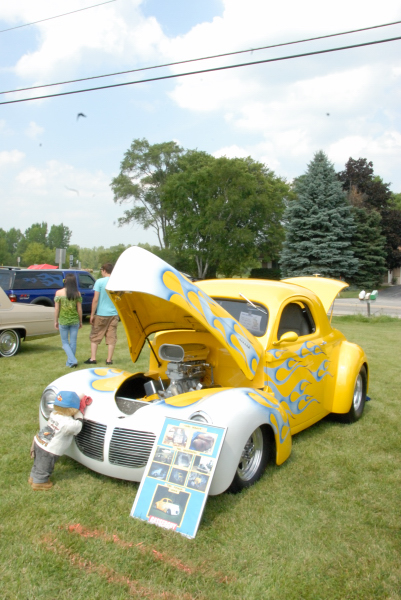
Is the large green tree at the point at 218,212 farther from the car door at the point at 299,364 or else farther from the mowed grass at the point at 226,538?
the mowed grass at the point at 226,538

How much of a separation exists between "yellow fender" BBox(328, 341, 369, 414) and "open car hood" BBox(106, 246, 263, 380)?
5.14ft

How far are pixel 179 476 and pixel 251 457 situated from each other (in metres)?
0.84

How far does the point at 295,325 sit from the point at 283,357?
662 millimetres

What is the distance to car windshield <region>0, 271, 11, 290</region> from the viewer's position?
14.5 m

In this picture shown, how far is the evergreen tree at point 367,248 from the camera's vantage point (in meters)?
37.1

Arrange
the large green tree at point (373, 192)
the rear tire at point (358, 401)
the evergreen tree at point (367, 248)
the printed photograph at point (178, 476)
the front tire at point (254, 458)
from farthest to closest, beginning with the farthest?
1. the large green tree at point (373, 192)
2. the evergreen tree at point (367, 248)
3. the rear tire at point (358, 401)
4. the front tire at point (254, 458)
5. the printed photograph at point (178, 476)

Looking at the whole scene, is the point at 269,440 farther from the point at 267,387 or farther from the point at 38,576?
the point at 38,576

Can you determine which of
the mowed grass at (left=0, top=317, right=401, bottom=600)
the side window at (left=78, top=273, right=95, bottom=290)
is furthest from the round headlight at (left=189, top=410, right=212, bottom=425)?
the side window at (left=78, top=273, right=95, bottom=290)

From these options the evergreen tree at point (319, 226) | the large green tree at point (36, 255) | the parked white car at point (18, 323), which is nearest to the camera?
the parked white car at point (18, 323)

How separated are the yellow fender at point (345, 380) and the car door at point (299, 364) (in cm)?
16

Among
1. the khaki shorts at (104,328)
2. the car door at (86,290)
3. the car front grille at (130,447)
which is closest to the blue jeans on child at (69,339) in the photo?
the khaki shorts at (104,328)

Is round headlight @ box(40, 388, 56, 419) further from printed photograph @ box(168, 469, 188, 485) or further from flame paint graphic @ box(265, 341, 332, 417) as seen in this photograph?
flame paint graphic @ box(265, 341, 332, 417)

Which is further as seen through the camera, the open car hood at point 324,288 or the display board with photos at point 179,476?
the open car hood at point 324,288

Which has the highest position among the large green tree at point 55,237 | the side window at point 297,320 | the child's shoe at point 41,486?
the large green tree at point 55,237
